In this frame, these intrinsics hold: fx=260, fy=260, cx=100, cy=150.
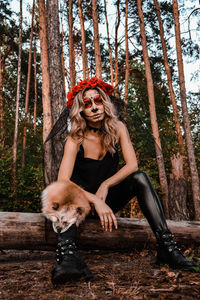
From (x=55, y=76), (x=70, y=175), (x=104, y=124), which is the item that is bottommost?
(x=70, y=175)

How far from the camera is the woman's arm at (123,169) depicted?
8.14 ft

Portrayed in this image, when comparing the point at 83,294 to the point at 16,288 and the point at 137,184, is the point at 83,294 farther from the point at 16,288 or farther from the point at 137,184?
the point at 137,184

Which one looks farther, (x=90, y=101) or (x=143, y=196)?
(x=90, y=101)

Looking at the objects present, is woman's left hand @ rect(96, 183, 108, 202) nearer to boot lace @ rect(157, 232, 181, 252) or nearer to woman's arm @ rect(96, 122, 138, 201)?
woman's arm @ rect(96, 122, 138, 201)

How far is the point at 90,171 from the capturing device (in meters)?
2.79

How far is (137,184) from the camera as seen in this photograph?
8.23 feet

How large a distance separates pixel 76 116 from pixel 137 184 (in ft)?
3.26

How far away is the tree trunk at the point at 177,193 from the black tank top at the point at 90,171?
22.1 feet

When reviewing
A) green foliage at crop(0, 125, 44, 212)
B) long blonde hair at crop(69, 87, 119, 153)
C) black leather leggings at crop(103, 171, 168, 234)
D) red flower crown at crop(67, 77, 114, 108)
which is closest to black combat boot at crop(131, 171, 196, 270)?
black leather leggings at crop(103, 171, 168, 234)

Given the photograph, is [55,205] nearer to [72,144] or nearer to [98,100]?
[72,144]

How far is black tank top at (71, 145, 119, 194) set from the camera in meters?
2.76

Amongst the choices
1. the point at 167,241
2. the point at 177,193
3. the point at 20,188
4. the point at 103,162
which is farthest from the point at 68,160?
the point at 20,188

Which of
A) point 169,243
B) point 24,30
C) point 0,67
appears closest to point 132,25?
point 24,30

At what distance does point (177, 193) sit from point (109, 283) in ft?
25.0
